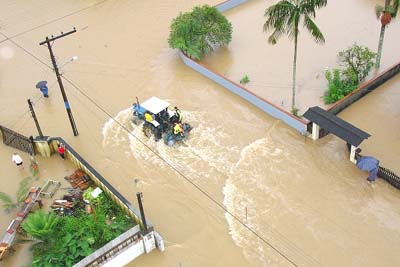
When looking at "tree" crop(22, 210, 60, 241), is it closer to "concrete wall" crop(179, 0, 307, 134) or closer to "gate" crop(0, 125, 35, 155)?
"gate" crop(0, 125, 35, 155)

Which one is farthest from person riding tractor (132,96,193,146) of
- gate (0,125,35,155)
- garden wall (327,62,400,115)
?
garden wall (327,62,400,115)

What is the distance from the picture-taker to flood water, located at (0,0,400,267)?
663 inches

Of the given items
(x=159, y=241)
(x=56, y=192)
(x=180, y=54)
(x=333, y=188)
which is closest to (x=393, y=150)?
(x=333, y=188)

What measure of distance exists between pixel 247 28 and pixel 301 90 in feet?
22.6

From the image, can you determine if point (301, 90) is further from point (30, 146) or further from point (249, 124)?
point (30, 146)

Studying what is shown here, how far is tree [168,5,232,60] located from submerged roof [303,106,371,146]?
25.2 feet

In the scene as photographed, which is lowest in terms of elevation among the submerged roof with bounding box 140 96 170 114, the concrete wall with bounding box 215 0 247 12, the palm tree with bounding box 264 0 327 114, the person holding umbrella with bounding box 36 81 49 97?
the submerged roof with bounding box 140 96 170 114

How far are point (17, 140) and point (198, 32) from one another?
10.5 meters

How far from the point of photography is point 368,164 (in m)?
18.3

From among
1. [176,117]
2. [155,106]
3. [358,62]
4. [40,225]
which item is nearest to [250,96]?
[176,117]

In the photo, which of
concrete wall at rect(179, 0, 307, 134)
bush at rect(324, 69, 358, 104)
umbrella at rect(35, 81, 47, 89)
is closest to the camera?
concrete wall at rect(179, 0, 307, 134)

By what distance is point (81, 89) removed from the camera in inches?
978

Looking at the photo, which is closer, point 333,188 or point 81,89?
point 333,188

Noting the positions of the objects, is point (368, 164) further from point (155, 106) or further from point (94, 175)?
point (94, 175)
